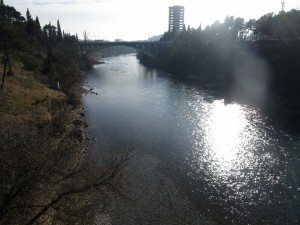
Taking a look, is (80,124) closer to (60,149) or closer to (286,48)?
(60,149)

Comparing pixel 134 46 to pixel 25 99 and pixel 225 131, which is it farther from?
pixel 25 99

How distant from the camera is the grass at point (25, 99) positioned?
85.5 feet

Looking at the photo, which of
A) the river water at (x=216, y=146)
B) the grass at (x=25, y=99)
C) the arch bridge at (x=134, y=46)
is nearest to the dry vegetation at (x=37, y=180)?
the grass at (x=25, y=99)

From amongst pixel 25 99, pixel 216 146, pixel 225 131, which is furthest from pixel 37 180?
pixel 225 131

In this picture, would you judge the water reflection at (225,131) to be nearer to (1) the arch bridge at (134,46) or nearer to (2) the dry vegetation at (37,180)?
(2) the dry vegetation at (37,180)

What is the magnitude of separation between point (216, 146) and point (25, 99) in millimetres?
20902

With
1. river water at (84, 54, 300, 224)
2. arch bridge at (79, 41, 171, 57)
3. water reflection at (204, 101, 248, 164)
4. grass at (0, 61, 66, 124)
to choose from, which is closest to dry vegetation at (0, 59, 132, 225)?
grass at (0, 61, 66, 124)

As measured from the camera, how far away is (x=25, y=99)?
32906 millimetres

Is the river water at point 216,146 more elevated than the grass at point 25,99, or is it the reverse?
the grass at point 25,99

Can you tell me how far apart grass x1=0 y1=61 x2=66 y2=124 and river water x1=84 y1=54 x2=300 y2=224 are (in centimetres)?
584

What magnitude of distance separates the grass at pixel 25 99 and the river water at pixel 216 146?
584 centimetres

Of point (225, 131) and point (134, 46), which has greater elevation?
point (134, 46)

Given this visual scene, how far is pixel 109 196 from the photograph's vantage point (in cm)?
2081

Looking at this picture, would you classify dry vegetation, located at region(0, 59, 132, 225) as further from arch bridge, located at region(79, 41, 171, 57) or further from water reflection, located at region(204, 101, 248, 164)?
arch bridge, located at region(79, 41, 171, 57)
